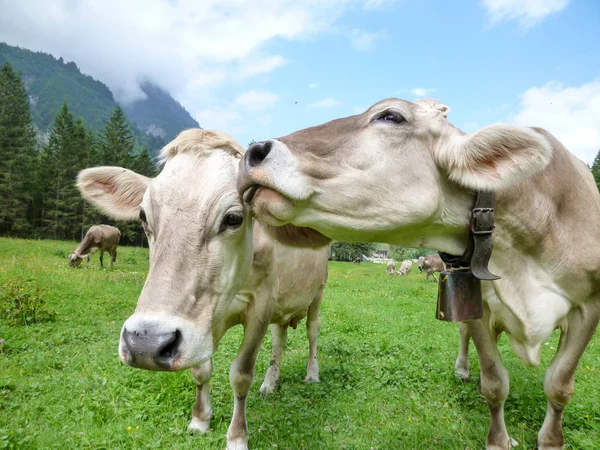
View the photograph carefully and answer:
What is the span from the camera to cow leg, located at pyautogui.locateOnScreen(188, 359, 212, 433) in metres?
3.72

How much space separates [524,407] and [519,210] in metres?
2.67

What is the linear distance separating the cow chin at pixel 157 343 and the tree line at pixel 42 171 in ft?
140

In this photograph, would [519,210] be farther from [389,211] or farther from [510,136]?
[389,211]

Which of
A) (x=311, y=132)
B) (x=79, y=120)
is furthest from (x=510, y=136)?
(x=79, y=120)

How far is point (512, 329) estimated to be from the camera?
2.95 m

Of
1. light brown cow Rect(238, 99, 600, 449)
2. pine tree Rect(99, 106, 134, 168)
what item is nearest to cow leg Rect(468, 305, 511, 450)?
light brown cow Rect(238, 99, 600, 449)

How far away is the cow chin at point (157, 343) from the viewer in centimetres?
185

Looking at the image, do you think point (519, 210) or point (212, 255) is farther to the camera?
point (519, 210)

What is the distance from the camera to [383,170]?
2.14 m

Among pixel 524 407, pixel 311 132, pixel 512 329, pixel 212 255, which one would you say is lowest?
pixel 524 407

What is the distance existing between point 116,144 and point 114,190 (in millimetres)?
54842

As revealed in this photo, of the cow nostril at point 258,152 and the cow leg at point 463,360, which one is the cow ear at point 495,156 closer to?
the cow nostril at point 258,152

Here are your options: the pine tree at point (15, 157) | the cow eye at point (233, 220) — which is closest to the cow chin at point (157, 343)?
the cow eye at point (233, 220)

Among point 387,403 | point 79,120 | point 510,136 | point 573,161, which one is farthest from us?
point 79,120
